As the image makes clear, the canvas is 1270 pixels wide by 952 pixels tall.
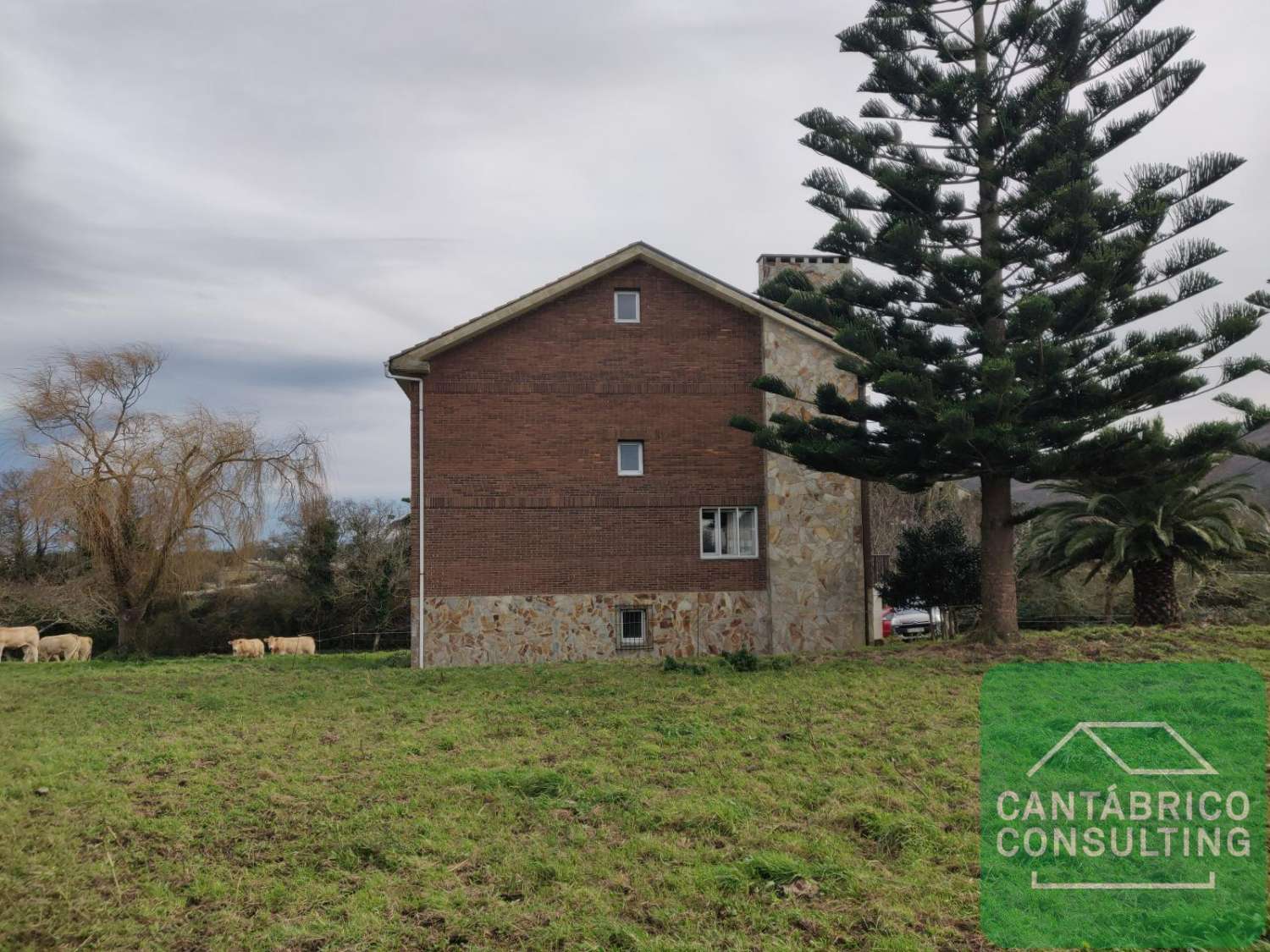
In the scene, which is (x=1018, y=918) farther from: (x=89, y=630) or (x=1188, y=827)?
(x=89, y=630)

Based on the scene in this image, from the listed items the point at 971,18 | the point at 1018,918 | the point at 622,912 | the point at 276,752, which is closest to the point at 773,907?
the point at 622,912

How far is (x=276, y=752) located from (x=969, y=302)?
1091cm

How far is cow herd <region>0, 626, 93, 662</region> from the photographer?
23.3 metres

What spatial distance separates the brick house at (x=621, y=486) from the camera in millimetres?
16828

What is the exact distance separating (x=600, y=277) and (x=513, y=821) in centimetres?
1241

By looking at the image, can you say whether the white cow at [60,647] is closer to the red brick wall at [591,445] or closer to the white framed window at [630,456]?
the red brick wall at [591,445]

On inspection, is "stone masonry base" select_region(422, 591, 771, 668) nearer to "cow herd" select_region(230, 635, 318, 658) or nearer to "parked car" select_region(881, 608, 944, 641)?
"cow herd" select_region(230, 635, 318, 658)

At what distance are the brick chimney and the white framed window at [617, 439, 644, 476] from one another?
452 centimetres

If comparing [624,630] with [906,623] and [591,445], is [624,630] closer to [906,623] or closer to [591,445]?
[591,445]

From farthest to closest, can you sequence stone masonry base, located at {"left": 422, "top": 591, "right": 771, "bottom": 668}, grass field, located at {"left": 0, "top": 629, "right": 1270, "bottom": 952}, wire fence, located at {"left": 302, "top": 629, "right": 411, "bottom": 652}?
wire fence, located at {"left": 302, "top": 629, "right": 411, "bottom": 652} → stone masonry base, located at {"left": 422, "top": 591, "right": 771, "bottom": 668} → grass field, located at {"left": 0, "top": 629, "right": 1270, "bottom": 952}

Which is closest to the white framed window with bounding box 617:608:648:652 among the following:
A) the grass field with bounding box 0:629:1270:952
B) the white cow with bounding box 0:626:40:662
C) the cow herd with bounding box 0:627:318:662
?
the grass field with bounding box 0:629:1270:952

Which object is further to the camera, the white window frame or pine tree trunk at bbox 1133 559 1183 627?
the white window frame

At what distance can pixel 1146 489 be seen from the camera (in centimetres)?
1527

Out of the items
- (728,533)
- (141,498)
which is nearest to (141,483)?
(141,498)
